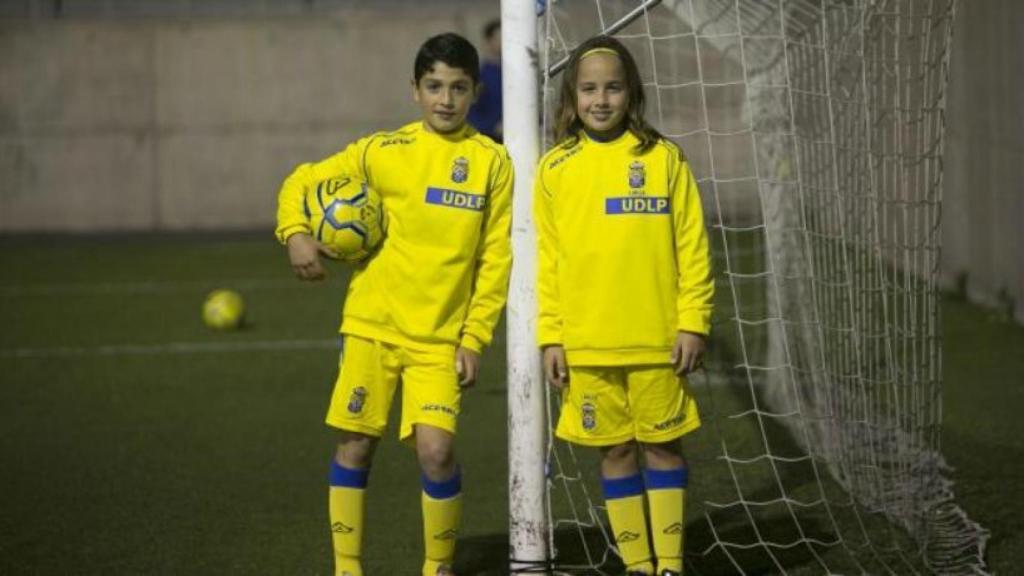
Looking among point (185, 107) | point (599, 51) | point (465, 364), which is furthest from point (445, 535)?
point (185, 107)

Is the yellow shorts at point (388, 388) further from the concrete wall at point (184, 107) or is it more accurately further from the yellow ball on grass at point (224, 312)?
the concrete wall at point (184, 107)

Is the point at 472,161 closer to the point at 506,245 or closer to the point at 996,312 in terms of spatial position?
the point at 506,245

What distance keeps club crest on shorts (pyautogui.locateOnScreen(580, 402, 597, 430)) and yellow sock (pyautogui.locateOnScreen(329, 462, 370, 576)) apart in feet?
2.27

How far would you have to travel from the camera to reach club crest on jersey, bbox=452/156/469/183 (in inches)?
202

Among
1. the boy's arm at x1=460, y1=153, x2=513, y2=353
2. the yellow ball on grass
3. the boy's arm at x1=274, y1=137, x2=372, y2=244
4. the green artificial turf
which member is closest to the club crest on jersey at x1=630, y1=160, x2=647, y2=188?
the boy's arm at x1=460, y1=153, x2=513, y2=353

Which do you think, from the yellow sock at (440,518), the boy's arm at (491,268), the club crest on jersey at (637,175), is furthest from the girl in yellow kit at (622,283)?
the yellow sock at (440,518)

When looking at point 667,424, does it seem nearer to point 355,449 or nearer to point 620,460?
point 620,460

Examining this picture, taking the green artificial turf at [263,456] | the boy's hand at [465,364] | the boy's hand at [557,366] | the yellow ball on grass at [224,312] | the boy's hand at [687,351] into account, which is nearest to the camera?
the boy's hand at [687,351]

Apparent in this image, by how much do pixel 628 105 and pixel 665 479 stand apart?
3.45ft

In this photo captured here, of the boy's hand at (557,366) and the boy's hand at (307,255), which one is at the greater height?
the boy's hand at (307,255)

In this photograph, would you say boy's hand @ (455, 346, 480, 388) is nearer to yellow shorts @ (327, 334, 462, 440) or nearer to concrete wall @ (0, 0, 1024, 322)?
yellow shorts @ (327, 334, 462, 440)

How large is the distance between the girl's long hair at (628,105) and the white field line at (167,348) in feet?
18.3

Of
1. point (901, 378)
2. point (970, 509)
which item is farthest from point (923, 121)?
point (970, 509)

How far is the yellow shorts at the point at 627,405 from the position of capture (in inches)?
197
